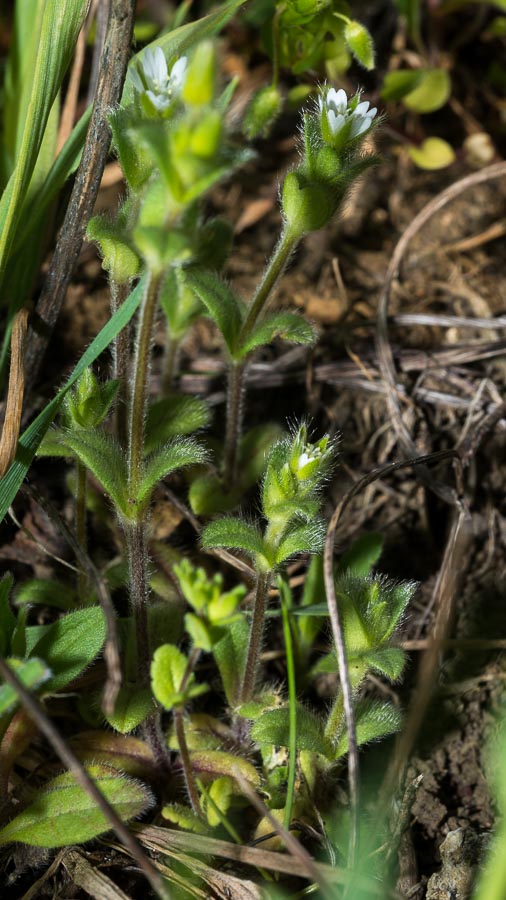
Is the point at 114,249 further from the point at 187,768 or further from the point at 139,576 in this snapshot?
the point at 187,768

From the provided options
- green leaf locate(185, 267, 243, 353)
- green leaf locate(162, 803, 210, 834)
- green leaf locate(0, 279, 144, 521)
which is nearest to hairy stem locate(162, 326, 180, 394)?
green leaf locate(185, 267, 243, 353)

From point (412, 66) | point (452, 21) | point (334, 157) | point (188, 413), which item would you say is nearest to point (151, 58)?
point (334, 157)

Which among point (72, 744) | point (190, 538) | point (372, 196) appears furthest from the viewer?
point (372, 196)

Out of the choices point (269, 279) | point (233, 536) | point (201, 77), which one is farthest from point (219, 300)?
point (201, 77)

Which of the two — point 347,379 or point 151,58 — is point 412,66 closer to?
point 347,379

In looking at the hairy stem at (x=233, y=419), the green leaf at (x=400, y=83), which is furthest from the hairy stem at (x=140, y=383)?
the green leaf at (x=400, y=83)

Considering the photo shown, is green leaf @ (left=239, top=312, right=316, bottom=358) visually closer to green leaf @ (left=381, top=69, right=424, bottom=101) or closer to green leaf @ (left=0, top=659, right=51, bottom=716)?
green leaf @ (left=0, top=659, right=51, bottom=716)

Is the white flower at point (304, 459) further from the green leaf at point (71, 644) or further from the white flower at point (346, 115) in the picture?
the white flower at point (346, 115)
